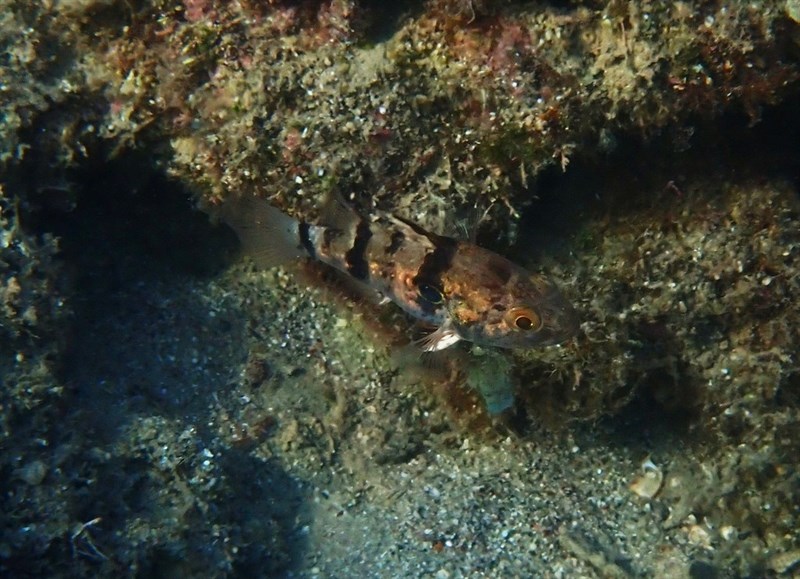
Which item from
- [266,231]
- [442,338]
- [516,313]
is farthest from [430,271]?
[266,231]

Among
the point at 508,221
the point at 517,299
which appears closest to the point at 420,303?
the point at 517,299

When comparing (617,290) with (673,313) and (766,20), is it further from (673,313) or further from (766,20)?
(766,20)

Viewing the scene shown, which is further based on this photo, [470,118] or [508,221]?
[508,221]

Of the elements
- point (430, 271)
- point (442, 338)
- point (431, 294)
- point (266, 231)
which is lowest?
point (442, 338)

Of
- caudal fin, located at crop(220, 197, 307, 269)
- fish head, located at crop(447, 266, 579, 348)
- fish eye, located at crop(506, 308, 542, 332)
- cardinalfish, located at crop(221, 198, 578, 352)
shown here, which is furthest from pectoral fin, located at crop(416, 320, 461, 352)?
caudal fin, located at crop(220, 197, 307, 269)

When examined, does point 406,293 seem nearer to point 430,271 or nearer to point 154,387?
point 430,271

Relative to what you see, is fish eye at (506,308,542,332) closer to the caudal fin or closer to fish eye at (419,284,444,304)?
fish eye at (419,284,444,304)
